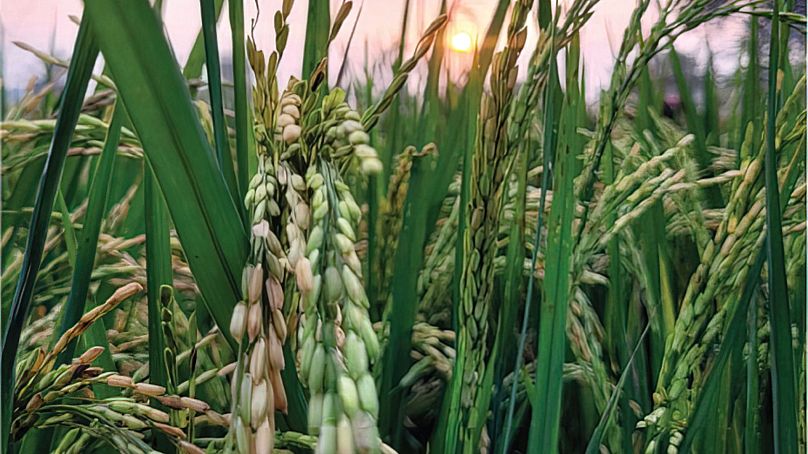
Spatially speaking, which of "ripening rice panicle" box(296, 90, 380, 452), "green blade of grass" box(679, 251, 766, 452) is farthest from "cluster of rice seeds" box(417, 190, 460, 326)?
"green blade of grass" box(679, 251, 766, 452)

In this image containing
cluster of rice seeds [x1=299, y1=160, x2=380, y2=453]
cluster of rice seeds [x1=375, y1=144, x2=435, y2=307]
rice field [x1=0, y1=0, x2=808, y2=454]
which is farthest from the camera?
cluster of rice seeds [x1=375, y1=144, x2=435, y2=307]

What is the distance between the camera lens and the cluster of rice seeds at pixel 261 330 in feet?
1.50

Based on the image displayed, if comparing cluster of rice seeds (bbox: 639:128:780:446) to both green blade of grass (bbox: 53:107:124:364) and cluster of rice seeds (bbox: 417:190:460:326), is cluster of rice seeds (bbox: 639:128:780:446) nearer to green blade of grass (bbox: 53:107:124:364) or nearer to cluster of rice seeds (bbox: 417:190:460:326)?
cluster of rice seeds (bbox: 417:190:460:326)

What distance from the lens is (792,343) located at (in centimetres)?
73

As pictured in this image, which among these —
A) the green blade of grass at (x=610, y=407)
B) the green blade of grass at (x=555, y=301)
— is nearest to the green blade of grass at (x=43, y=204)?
the green blade of grass at (x=555, y=301)

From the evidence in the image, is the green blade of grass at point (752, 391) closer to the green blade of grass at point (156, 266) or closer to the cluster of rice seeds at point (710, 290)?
the cluster of rice seeds at point (710, 290)

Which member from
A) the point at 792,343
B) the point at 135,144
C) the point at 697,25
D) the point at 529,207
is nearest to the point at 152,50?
the point at 135,144

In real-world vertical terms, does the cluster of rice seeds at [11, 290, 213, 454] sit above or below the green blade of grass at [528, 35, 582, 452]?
below

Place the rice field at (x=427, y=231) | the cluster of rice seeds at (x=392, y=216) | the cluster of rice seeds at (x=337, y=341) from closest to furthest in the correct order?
the cluster of rice seeds at (x=337, y=341) < the rice field at (x=427, y=231) < the cluster of rice seeds at (x=392, y=216)

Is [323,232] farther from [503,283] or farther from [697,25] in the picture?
[697,25]

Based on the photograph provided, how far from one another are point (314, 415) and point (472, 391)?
0.84 feet

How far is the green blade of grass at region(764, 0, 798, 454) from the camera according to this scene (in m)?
0.69

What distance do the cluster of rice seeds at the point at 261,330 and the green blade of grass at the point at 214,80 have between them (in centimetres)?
7

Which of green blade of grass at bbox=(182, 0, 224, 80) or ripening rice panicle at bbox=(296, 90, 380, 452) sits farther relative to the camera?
green blade of grass at bbox=(182, 0, 224, 80)
